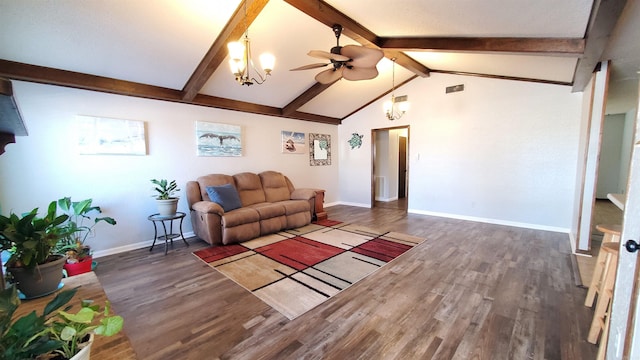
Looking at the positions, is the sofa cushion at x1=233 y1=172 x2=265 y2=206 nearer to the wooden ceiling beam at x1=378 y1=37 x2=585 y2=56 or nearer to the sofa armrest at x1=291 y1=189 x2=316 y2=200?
the sofa armrest at x1=291 y1=189 x2=316 y2=200

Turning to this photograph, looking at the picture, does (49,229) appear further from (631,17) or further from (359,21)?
(631,17)

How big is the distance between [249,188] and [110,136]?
2150 mm

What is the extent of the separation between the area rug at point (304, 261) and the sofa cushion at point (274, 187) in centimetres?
87

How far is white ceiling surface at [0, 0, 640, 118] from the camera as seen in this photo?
2354 mm

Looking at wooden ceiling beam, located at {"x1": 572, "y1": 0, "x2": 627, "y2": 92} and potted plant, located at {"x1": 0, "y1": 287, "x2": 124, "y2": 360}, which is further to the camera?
wooden ceiling beam, located at {"x1": 572, "y1": 0, "x2": 627, "y2": 92}

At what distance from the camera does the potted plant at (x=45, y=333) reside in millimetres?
577

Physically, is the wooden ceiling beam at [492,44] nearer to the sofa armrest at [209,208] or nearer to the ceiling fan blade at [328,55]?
the ceiling fan blade at [328,55]

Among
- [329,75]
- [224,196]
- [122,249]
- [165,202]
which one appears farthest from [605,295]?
[122,249]

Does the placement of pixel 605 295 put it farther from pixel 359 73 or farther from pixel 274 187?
pixel 274 187

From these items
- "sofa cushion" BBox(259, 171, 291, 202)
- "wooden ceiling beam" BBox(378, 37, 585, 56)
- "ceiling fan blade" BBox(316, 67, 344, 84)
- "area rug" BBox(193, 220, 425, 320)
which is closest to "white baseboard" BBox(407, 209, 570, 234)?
"area rug" BBox(193, 220, 425, 320)

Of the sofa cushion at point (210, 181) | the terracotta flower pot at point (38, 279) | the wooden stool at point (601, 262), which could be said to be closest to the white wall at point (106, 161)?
the sofa cushion at point (210, 181)

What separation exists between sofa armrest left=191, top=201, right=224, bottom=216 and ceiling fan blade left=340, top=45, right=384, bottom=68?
2662 millimetres

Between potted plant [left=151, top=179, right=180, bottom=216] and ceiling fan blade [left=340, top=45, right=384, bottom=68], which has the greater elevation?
ceiling fan blade [left=340, top=45, right=384, bottom=68]

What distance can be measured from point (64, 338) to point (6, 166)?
12.1 feet
